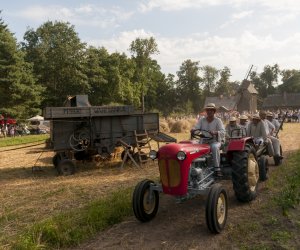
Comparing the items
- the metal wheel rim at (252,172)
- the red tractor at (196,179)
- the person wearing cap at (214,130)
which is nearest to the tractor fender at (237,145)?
the red tractor at (196,179)

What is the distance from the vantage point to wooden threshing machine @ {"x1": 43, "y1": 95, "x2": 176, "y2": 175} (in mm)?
11141

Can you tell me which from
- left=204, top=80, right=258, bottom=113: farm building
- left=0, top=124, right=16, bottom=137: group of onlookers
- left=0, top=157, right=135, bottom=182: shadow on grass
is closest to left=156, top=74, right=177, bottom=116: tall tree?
left=204, top=80, right=258, bottom=113: farm building

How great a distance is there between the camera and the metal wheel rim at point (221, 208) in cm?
562

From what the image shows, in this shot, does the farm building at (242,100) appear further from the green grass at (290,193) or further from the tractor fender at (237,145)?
the tractor fender at (237,145)

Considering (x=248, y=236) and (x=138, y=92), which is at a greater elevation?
(x=138, y=92)

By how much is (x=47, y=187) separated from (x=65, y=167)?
6.74ft

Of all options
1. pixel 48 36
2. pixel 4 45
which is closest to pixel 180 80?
pixel 48 36

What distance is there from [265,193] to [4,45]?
39.0 metres

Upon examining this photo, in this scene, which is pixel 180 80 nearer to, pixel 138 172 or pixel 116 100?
pixel 116 100

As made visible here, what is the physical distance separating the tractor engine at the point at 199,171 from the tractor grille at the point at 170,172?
38cm

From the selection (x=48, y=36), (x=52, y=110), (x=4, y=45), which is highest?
(x=48, y=36)

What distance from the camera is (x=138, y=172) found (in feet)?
35.9

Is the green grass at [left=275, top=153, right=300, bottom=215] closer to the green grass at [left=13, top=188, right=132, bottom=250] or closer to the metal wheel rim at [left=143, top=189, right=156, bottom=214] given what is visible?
the metal wheel rim at [left=143, top=189, right=156, bottom=214]

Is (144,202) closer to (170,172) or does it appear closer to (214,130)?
(170,172)
